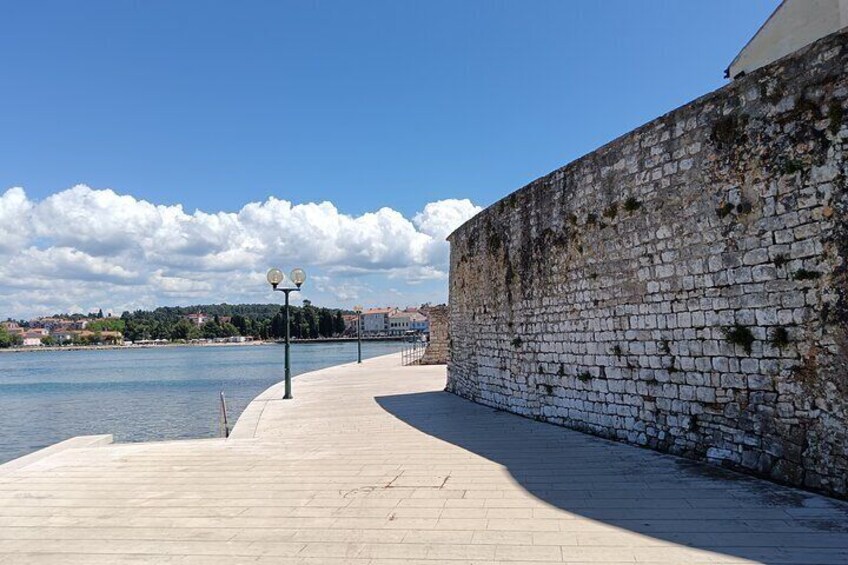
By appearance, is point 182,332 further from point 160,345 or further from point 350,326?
point 350,326

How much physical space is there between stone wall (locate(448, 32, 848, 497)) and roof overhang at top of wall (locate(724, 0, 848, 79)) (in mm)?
5584

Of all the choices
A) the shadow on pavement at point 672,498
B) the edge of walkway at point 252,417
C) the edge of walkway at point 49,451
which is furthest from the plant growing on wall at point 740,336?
the edge of walkway at point 49,451

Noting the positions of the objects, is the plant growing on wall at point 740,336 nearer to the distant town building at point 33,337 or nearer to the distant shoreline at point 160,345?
the distant shoreline at point 160,345

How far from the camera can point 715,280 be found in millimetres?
6926

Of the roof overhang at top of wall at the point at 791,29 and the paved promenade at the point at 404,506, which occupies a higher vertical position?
the roof overhang at top of wall at the point at 791,29

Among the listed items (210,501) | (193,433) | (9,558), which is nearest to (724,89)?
(210,501)

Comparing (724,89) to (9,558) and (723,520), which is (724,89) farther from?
(9,558)

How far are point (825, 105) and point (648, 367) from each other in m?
3.77

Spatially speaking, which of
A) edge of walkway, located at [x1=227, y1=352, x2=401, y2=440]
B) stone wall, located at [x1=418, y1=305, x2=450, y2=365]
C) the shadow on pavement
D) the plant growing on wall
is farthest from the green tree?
the plant growing on wall

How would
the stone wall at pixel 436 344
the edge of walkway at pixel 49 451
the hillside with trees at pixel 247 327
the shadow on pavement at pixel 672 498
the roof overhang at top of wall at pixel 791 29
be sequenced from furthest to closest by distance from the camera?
the hillside with trees at pixel 247 327 → the stone wall at pixel 436 344 → the roof overhang at top of wall at pixel 791 29 → the edge of walkway at pixel 49 451 → the shadow on pavement at pixel 672 498

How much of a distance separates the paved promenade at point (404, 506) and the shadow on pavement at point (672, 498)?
0.02 m

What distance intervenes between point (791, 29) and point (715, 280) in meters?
9.47

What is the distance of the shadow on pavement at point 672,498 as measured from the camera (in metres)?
Answer: 4.50

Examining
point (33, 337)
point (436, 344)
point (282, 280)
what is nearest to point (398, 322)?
point (33, 337)
